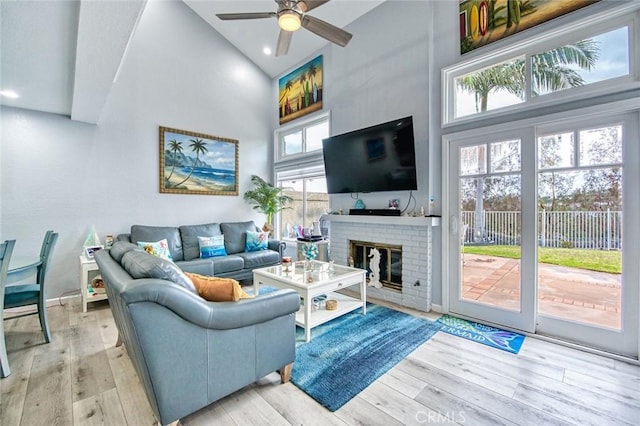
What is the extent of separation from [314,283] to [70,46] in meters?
2.84

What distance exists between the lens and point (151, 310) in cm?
134

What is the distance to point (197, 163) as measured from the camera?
4.82 metres

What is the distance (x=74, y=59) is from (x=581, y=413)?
15.0 ft

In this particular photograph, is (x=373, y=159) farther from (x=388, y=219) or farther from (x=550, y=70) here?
(x=550, y=70)

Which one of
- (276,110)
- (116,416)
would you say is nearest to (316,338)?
(116,416)

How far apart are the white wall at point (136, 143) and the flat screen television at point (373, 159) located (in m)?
2.07

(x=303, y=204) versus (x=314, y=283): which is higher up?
(x=303, y=204)

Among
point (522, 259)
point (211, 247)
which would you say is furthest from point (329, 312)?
point (211, 247)

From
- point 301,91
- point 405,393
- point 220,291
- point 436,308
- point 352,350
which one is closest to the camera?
point 220,291

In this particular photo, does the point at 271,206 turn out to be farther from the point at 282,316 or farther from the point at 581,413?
the point at 581,413

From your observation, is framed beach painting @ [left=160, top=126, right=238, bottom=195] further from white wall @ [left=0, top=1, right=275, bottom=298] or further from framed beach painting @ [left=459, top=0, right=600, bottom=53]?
framed beach painting @ [left=459, top=0, right=600, bottom=53]

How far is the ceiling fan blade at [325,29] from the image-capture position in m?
2.46

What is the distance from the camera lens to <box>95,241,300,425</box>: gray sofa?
1351mm

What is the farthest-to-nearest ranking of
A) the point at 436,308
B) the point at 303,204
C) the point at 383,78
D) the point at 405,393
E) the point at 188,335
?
1. the point at 303,204
2. the point at 383,78
3. the point at 436,308
4. the point at 405,393
5. the point at 188,335
